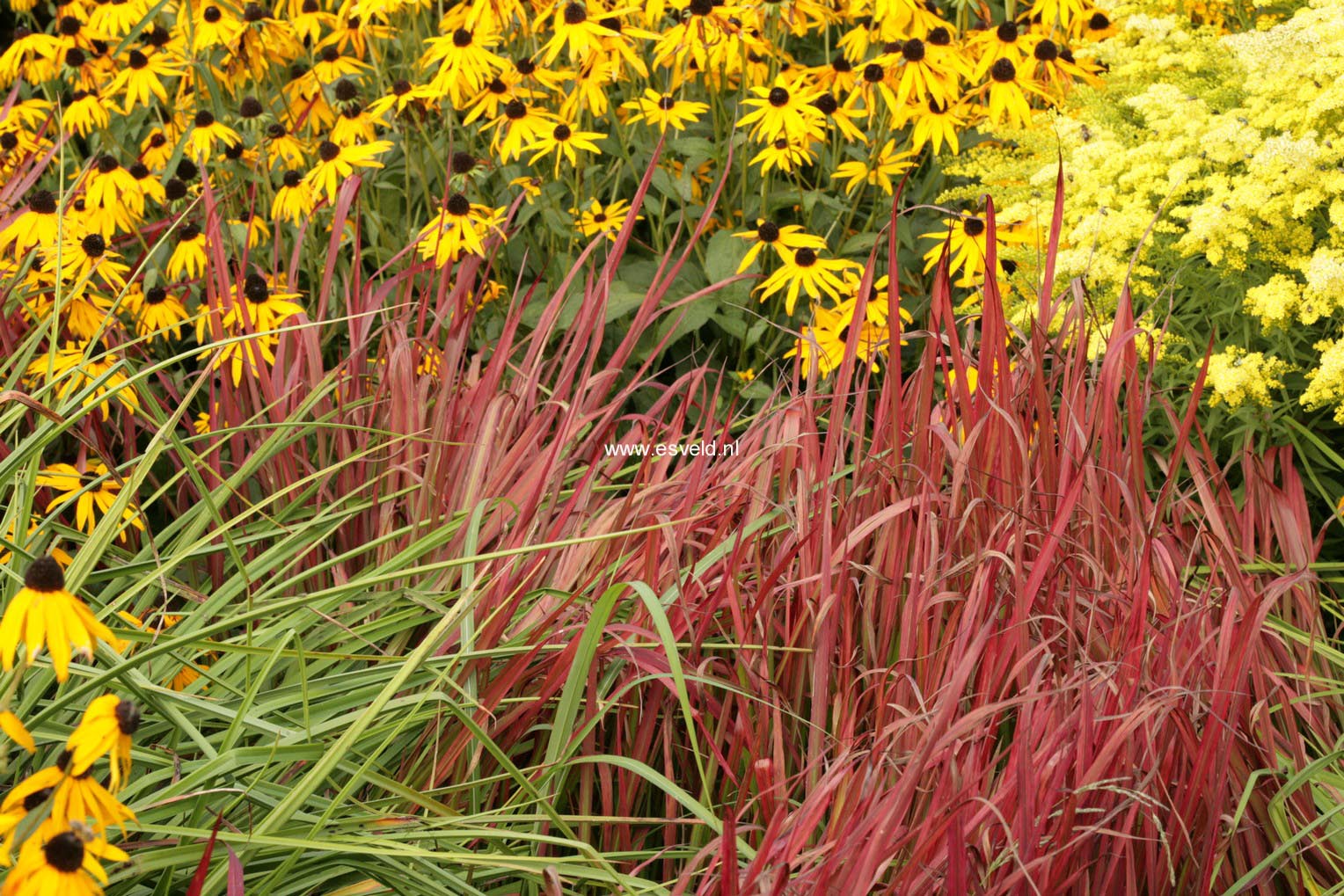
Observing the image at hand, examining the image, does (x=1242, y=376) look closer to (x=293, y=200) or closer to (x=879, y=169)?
(x=879, y=169)

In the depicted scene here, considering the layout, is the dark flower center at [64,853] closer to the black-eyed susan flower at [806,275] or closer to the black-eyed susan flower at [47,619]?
the black-eyed susan flower at [47,619]

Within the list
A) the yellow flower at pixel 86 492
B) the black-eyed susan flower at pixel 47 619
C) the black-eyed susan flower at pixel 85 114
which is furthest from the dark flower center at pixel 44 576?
the black-eyed susan flower at pixel 85 114

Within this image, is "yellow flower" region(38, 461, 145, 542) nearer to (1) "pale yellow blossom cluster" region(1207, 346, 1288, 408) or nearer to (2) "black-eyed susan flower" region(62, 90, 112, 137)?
(2) "black-eyed susan flower" region(62, 90, 112, 137)

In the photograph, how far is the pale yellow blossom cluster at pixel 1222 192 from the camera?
235cm

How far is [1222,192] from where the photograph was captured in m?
2.43

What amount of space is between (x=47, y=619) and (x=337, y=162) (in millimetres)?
2094

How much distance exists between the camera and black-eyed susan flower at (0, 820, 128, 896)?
96 centimetres

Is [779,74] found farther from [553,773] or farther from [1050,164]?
[553,773]

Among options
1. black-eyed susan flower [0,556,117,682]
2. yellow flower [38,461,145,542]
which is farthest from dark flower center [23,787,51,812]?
yellow flower [38,461,145,542]

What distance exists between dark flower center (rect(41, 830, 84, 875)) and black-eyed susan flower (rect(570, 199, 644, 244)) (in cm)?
215

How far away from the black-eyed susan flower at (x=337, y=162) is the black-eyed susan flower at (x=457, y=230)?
250 mm

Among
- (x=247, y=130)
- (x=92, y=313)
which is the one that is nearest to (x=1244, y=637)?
(x=92, y=313)

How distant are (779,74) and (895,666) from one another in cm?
165

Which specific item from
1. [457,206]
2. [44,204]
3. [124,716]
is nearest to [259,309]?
[457,206]
